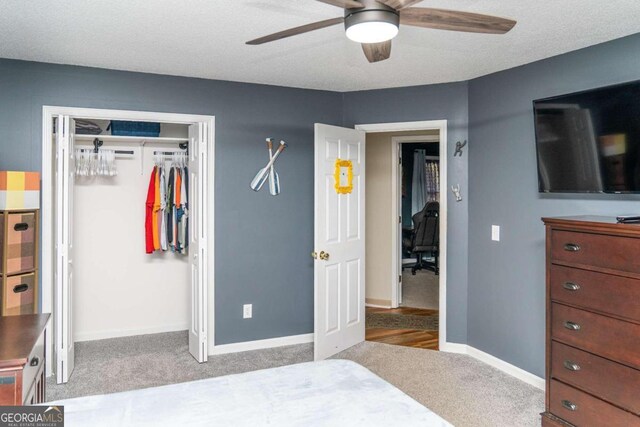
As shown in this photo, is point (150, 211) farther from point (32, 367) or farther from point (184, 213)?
point (32, 367)

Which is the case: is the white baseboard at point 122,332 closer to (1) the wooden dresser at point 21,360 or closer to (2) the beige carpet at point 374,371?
(2) the beige carpet at point 374,371

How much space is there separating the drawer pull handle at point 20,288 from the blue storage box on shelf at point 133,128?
69.2 inches

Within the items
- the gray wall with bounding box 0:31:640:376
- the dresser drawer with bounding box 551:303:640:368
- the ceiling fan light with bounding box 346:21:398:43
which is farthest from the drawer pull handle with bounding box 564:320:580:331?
the ceiling fan light with bounding box 346:21:398:43

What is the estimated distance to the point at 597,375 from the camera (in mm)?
2482

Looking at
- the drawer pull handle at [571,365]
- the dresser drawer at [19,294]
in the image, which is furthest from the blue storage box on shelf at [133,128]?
the drawer pull handle at [571,365]

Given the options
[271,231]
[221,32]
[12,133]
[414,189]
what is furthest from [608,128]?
[414,189]

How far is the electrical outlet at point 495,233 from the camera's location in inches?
150

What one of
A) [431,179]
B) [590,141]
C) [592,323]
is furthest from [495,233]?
[431,179]

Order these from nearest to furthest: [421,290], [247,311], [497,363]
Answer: [497,363], [247,311], [421,290]

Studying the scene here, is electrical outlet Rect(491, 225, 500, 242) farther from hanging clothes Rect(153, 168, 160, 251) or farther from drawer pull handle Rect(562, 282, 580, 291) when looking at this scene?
hanging clothes Rect(153, 168, 160, 251)

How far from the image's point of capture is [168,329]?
482 centimetres

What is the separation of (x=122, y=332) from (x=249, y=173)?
2004mm

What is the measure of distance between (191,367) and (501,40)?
3247 millimetres

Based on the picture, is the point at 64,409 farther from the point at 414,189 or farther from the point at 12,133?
the point at 414,189
